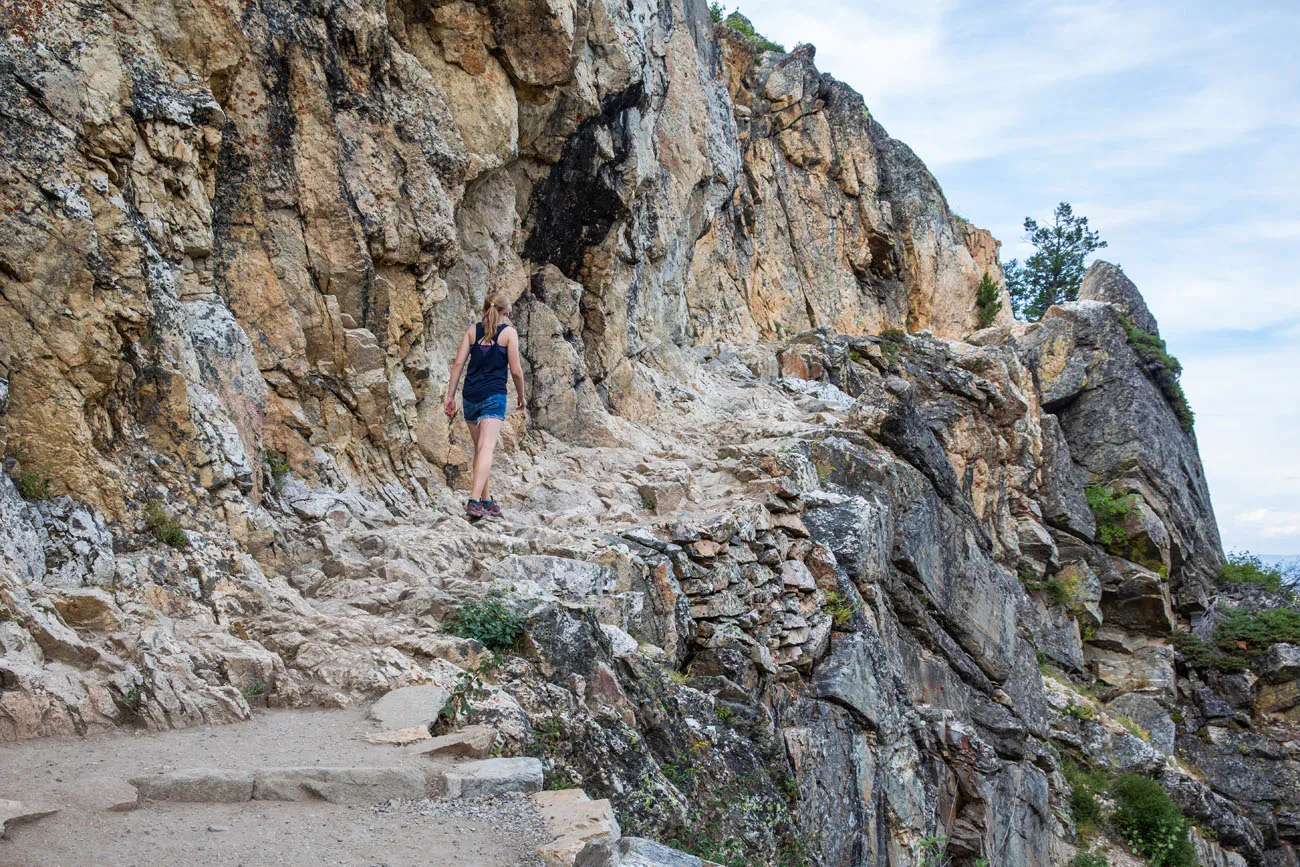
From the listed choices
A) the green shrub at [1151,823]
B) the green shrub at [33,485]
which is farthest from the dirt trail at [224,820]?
the green shrub at [1151,823]

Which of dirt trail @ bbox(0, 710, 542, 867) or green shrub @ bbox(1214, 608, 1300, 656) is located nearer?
dirt trail @ bbox(0, 710, 542, 867)

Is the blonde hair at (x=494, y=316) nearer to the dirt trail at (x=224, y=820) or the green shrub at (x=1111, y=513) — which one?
the dirt trail at (x=224, y=820)

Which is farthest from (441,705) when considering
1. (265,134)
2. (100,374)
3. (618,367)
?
(618,367)

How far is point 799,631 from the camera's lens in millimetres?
8664

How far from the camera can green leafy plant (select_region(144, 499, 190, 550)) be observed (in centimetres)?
507

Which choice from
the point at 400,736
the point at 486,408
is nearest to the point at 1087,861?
the point at 486,408

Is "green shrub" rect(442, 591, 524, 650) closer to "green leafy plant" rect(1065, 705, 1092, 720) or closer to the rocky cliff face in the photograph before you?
the rocky cliff face

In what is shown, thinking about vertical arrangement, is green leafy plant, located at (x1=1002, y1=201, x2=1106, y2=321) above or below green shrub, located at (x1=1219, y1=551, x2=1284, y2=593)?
above

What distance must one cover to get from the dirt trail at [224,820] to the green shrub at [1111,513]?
26288mm

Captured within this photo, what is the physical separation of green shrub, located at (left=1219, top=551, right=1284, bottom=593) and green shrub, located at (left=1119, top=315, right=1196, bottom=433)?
494 cm

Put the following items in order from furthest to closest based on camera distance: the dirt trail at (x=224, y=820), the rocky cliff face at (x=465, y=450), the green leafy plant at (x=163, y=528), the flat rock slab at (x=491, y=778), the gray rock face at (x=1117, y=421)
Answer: the gray rock face at (x=1117, y=421), the green leafy plant at (x=163, y=528), the rocky cliff face at (x=465, y=450), the flat rock slab at (x=491, y=778), the dirt trail at (x=224, y=820)

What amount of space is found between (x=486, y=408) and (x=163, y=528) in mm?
3290

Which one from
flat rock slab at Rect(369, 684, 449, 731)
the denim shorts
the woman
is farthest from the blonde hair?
flat rock slab at Rect(369, 684, 449, 731)

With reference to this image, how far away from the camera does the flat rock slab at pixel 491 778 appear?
12.3ft
